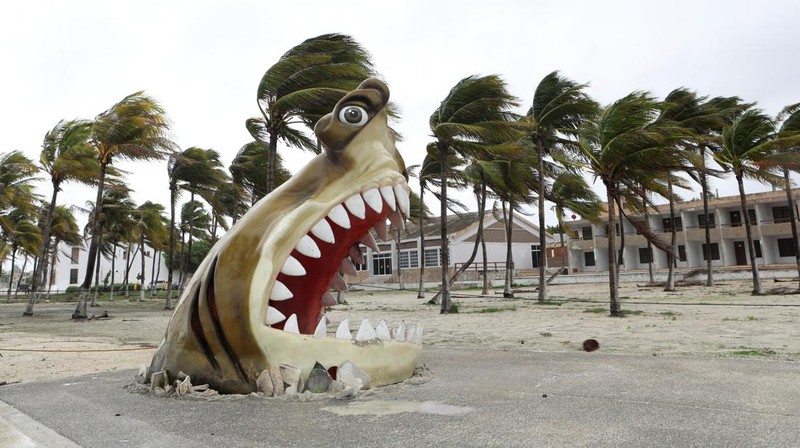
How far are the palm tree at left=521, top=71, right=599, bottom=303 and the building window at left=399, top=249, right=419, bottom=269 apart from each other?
28275mm

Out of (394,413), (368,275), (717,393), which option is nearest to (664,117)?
(717,393)

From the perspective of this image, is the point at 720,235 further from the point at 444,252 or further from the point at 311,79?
A: the point at 311,79

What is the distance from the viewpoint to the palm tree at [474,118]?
15.0 metres

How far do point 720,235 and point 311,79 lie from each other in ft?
118

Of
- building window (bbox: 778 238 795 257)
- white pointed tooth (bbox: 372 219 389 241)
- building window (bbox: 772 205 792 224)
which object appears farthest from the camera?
building window (bbox: 772 205 792 224)

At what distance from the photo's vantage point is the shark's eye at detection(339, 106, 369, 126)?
3.53 m

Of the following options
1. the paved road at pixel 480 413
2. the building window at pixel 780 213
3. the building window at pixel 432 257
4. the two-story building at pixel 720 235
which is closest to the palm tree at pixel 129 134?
the paved road at pixel 480 413

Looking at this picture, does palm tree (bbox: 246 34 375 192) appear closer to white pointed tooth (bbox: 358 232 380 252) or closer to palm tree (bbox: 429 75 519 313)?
palm tree (bbox: 429 75 519 313)

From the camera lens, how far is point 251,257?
3254 millimetres

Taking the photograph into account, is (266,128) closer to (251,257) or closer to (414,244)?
(251,257)

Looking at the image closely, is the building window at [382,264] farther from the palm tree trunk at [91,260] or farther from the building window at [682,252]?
the palm tree trunk at [91,260]

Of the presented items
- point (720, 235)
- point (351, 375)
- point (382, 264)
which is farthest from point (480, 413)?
point (382, 264)

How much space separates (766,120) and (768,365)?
56.2 feet

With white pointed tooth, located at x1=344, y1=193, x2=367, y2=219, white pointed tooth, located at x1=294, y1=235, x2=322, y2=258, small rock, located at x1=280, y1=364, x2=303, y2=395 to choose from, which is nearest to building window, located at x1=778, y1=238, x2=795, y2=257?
white pointed tooth, located at x1=344, y1=193, x2=367, y2=219
